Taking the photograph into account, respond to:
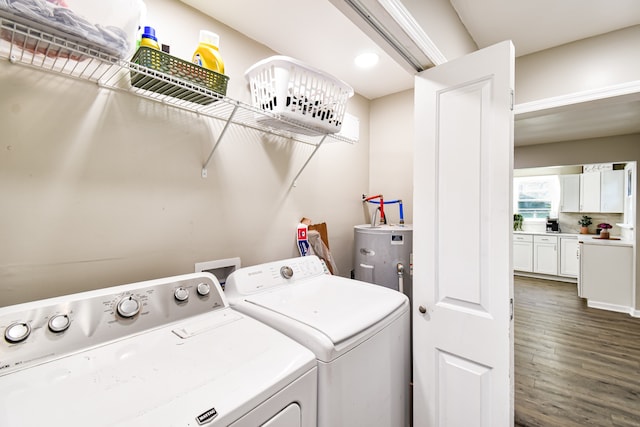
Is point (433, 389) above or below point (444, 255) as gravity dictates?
below

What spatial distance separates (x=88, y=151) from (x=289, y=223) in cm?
104

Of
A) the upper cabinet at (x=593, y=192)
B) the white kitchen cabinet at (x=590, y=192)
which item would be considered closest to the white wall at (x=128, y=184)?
the upper cabinet at (x=593, y=192)

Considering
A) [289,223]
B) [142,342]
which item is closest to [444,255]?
[289,223]

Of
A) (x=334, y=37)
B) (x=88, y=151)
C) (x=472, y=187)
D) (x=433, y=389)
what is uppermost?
(x=334, y=37)

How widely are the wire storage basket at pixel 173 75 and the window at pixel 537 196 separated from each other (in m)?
6.91

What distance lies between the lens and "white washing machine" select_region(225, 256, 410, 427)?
34.2 inches

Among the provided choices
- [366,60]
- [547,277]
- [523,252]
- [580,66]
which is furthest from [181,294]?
[547,277]

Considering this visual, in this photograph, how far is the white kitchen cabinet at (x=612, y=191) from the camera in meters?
5.05

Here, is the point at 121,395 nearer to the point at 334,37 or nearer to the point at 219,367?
the point at 219,367

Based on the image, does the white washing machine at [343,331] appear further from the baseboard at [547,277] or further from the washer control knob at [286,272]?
the baseboard at [547,277]

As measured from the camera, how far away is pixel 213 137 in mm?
1394

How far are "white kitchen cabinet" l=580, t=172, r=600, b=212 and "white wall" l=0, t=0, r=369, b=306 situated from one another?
668 centimetres

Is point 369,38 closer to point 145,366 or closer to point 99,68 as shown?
point 99,68

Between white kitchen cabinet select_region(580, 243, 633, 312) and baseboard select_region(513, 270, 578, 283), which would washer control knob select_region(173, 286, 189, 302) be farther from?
baseboard select_region(513, 270, 578, 283)
